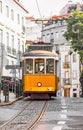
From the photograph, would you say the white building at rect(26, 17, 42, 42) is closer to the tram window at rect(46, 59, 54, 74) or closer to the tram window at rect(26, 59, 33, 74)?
the tram window at rect(46, 59, 54, 74)

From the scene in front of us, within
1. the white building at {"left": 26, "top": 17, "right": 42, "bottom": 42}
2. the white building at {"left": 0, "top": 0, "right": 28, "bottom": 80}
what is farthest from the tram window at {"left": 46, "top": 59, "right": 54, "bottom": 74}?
the white building at {"left": 26, "top": 17, "right": 42, "bottom": 42}

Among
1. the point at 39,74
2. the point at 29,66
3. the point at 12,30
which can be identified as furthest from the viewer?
the point at 12,30

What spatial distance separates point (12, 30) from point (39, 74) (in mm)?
25170

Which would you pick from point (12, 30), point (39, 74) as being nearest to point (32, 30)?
point (12, 30)

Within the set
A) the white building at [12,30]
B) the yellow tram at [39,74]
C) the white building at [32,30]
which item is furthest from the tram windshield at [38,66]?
the white building at [32,30]

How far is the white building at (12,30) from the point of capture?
5419 centimetres

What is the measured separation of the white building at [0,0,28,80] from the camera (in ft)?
178

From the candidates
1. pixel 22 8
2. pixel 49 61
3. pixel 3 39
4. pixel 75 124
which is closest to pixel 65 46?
pixel 22 8

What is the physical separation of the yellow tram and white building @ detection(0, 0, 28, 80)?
56.5 feet

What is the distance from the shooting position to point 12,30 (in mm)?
58438

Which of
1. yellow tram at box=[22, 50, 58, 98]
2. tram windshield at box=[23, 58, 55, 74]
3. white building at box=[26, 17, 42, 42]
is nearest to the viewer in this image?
yellow tram at box=[22, 50, 58, 98]

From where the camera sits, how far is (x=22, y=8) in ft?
208

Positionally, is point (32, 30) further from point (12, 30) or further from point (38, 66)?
point (38, 66)

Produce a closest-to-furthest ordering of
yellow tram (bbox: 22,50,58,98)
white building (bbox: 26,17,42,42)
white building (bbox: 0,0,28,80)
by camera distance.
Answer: yellow tram (bbox: 22,50,58,98) < white building (bbox: 0,0,28,80) < white building (bbox: 26,17,42,42)
